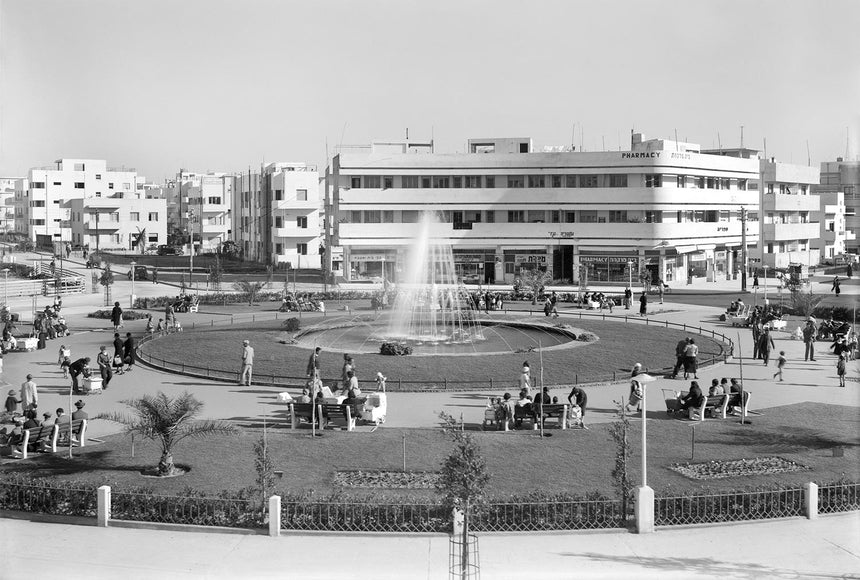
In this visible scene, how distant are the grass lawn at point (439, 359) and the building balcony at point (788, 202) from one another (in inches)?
2624

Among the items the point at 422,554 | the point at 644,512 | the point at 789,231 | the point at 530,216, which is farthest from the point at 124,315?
the point at 789,231

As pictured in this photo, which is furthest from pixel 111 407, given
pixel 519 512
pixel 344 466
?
pixel 519 512

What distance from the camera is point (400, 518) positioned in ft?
65.7

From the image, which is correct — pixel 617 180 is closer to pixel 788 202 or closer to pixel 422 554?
pixel 788 202

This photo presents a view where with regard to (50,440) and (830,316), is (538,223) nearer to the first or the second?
(830,316)

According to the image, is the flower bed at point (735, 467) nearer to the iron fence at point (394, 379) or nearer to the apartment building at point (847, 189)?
the iron fence at point (394, 379)

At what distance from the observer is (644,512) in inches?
789

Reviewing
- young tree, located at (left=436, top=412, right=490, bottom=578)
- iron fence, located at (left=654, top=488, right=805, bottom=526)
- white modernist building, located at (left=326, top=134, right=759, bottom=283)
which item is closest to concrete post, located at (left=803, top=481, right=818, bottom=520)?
iron fence, located at (left=654, top=488, right=805, bottom=526)

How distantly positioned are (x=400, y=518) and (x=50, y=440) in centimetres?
990

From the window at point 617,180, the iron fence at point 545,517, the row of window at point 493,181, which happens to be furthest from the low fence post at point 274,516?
the window at point 617,180

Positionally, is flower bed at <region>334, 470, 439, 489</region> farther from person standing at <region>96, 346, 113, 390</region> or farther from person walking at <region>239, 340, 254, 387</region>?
person standing at <region>96, 346, 113, 390</region>

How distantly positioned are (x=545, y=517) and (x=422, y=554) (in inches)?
104

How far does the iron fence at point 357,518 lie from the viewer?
19922 millimetres

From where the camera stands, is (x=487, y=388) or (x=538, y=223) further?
(x=538, y=223)
